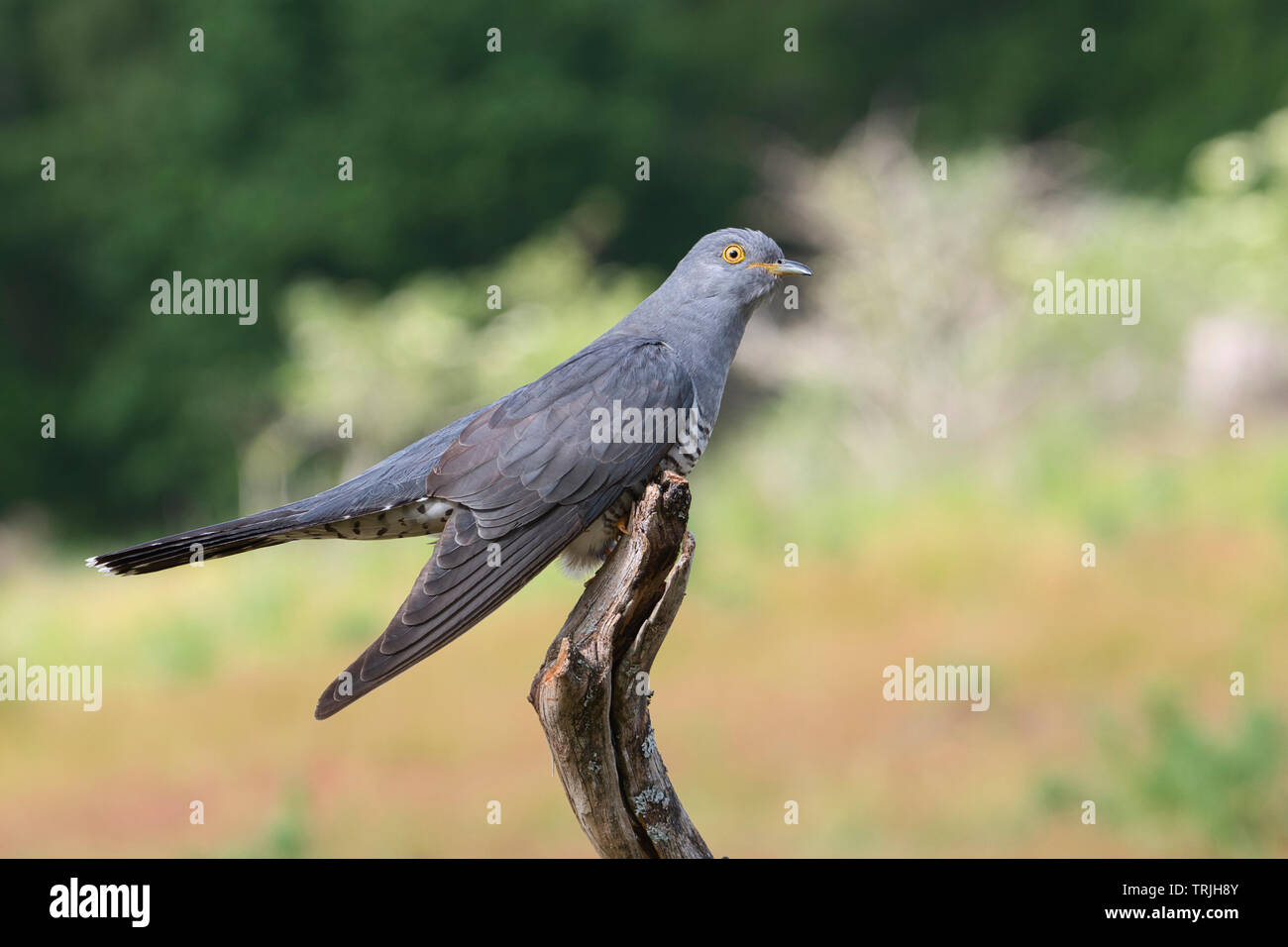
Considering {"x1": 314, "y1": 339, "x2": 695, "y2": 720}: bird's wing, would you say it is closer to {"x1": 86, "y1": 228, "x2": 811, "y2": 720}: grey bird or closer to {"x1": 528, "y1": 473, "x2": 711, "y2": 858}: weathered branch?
{"x1": 86, "y1": 228, "x2": 811, "y2": 720}: grey bird

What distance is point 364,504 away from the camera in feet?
11.1

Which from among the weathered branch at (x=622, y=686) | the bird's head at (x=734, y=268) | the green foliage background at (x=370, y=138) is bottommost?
the weathered branch at (x=622, y=686)

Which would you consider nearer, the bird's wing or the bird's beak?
the bird's wing

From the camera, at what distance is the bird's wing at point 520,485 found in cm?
297

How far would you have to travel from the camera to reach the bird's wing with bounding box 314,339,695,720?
2.97 meters

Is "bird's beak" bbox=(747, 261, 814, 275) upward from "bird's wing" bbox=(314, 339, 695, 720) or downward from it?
upward

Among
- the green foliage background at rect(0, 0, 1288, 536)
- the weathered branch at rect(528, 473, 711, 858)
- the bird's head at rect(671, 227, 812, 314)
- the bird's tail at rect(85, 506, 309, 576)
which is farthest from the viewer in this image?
the green foliage background at rect(0, 0, 1288, 536)

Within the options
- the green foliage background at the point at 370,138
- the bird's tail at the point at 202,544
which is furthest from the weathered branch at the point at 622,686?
the green foliage background at the point at 370,138

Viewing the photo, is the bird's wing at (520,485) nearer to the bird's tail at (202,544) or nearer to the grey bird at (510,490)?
the grey bird at (510,490)

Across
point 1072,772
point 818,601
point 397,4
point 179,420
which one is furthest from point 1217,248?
point 179,420

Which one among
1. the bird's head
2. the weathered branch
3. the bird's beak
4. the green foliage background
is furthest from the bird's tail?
the green foliage background

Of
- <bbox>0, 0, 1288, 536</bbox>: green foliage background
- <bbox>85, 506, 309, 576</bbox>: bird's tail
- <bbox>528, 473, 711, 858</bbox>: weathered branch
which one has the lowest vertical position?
<bbox>528, 473, 711, 858</bbox>: weathered branch

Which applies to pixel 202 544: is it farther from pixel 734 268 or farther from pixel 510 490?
→ pixel 734 268

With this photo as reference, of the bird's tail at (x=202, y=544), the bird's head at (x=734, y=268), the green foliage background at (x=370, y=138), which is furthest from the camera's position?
the green foliage background at (x=370, y=138)
